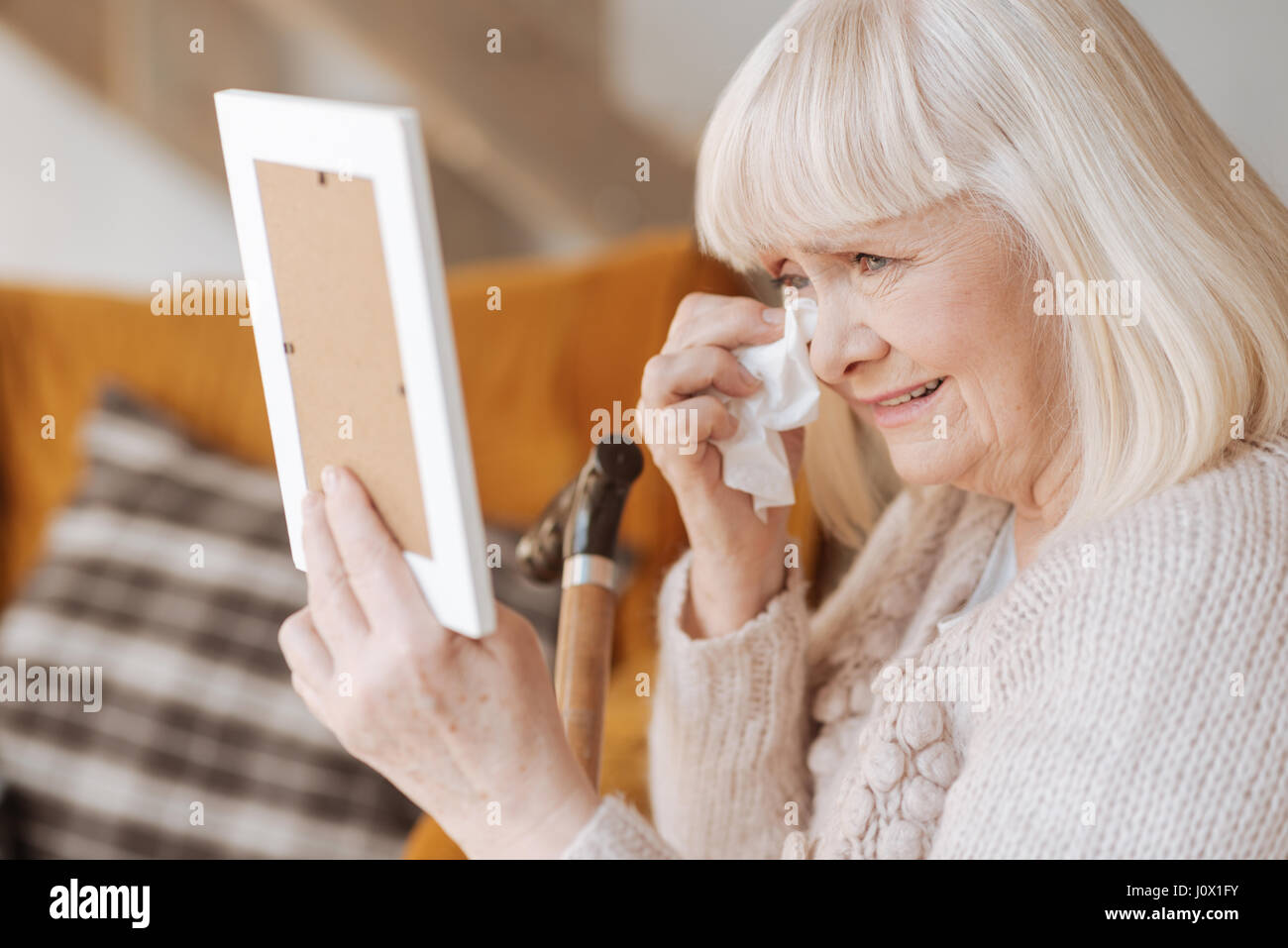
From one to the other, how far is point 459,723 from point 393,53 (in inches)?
63.5

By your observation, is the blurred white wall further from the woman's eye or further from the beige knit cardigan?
the beige knit cardigan

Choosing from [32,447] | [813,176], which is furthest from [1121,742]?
[32,447]

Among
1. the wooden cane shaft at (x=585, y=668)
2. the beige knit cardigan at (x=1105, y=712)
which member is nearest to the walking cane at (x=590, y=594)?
the wooden cane shaft at (x=585, y=668)

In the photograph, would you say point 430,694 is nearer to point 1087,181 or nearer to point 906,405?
point 906,405

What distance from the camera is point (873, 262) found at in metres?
0.82

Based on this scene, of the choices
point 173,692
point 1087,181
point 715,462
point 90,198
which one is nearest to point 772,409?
point 715,462

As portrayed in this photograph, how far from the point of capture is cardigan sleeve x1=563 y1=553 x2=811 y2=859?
1.03 m

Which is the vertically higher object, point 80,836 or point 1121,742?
point 1121,742

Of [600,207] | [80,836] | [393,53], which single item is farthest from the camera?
[600,207]

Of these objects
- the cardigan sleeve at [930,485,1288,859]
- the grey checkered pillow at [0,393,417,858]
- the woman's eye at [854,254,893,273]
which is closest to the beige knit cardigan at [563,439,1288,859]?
the cardigan sleeve at [930,485,1288,859]

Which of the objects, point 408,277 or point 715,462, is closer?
point 408,277

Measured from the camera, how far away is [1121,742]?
665 mm

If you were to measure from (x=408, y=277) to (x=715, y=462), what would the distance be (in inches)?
17.4
